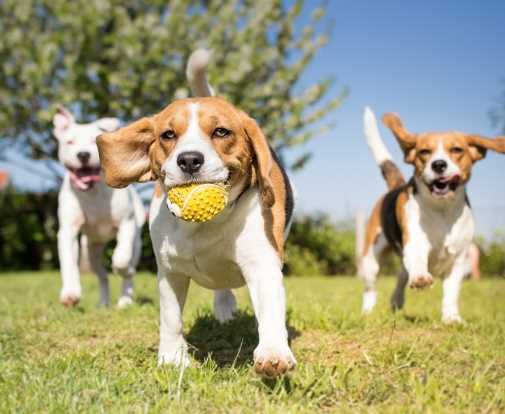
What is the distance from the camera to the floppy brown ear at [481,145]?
17.3 feet

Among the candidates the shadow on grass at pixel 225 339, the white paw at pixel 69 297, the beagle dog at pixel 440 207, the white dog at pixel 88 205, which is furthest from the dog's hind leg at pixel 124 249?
the beagle dog at pixel 440 207

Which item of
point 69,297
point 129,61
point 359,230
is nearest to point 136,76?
point 129,61

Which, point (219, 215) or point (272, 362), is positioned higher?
point (219, 215)

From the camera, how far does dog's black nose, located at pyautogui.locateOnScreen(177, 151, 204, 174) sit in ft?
9.16

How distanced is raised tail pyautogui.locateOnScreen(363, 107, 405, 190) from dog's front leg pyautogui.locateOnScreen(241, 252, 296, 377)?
3.91 meters

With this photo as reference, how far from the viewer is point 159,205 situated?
11.3 feet

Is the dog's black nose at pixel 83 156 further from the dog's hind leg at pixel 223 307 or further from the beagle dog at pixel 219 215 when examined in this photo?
the beagle dog at pixel 219 215

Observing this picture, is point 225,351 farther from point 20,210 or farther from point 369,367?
point 20,210

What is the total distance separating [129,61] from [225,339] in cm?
1298

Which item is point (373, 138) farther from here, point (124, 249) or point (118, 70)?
point (118, 70)

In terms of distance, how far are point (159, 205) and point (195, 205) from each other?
2.21 feet

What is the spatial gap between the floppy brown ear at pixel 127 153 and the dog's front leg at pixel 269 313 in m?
0.82

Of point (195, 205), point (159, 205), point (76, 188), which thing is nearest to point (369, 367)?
point (195, 205)

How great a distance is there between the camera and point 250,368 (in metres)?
3.07
